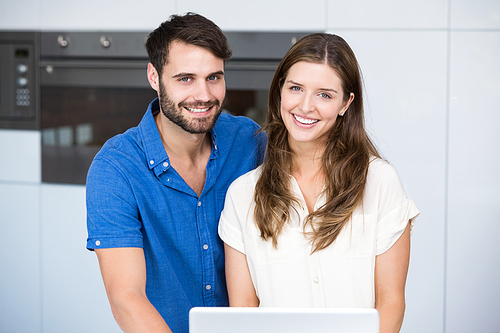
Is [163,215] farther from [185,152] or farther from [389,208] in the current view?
[389,208]

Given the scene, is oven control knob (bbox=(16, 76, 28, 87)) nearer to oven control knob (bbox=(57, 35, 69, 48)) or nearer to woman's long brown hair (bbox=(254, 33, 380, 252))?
oven control knob (bbox=(57, 35, 69, 48))

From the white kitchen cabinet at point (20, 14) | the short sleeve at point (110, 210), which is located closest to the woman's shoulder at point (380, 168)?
the short sleeve at point (110, 210)

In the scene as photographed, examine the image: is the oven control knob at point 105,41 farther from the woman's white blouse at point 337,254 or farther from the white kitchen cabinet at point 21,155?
the woman's white blouse at point 337,254

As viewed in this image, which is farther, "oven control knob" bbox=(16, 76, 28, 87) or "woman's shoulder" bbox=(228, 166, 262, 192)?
"oven control knob" bbox=(16, 76, 28, 87)

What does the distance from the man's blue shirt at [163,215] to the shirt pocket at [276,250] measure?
0.18 meters

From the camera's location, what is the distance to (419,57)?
2004mm

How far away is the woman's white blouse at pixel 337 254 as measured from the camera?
1212mm

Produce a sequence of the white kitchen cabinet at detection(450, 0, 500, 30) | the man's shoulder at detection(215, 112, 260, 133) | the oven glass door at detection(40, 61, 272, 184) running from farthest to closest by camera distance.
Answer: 1. the oven glass door at detection(40, 61, 272, 184)
2. the white kitchen cabinet at detection(450, 0, 500, 30)
3. the man's shoulder at detection(215, 112, 260, 133)

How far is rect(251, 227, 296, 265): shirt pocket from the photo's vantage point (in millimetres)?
1247

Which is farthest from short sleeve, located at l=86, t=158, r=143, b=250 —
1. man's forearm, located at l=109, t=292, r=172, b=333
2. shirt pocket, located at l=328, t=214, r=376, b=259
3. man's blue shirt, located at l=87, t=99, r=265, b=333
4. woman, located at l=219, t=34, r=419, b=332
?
shirt pocket, located at l=328, t=214, r=376, b=259

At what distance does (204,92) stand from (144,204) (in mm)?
340

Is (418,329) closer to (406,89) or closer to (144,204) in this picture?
(406,89)

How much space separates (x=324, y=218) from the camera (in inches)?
48.5

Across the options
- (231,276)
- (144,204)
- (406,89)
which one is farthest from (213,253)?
(406,89)
